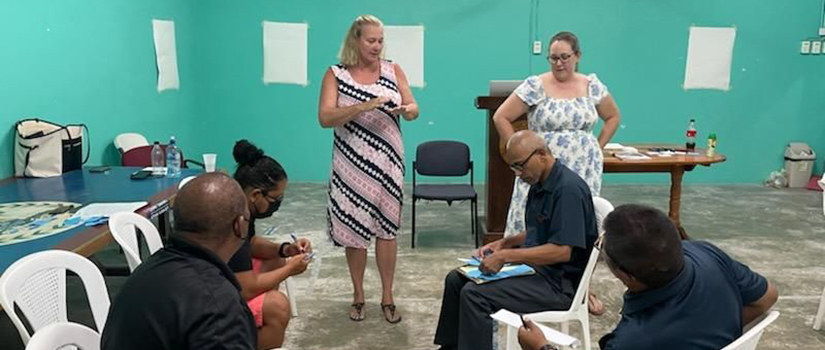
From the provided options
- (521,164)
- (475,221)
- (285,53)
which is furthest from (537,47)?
(521,164)

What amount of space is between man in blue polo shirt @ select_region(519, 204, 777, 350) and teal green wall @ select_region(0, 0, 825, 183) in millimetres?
5095

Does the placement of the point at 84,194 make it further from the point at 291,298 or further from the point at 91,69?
the point at 91,69

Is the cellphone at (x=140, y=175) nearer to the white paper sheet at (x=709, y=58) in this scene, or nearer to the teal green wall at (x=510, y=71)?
the teal green wall at (x=510, y=71)

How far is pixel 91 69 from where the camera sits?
13.9ft

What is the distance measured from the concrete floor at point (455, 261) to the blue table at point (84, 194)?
2.10 ft

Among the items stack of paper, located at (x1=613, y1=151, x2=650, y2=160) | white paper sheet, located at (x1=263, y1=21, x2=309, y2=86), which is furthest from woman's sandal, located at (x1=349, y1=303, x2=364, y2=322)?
white paper sheet, located at (x1=263, y1=21, x2=309, y2=86)

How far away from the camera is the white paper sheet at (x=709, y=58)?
20.9 ft

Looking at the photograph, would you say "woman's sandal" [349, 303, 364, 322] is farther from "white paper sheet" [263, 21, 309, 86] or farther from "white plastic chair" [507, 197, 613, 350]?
"white paper sheet" [263, 21, 309, 86]

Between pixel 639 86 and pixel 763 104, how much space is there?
4.36ft

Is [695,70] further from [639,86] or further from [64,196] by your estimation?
[64,196]

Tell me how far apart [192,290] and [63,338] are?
0.44 meters

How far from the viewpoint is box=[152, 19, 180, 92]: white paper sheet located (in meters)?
5.34

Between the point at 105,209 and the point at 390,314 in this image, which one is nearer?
the point at 105,209

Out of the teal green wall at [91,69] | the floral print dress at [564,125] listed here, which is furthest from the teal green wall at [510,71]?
the floral print dress at [564,125]
